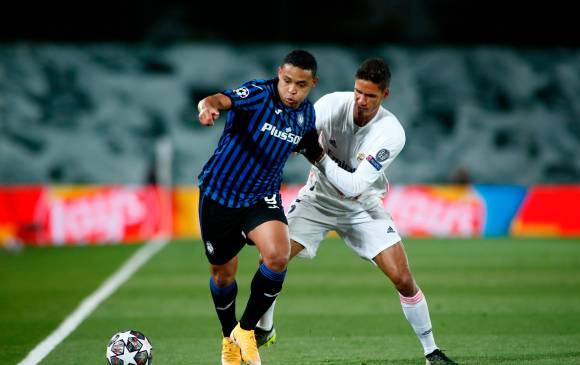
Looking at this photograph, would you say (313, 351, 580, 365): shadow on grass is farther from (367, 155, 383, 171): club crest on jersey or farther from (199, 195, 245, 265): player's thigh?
(367, 155, 383, 171): club crest on jersey

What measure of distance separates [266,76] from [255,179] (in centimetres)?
1745

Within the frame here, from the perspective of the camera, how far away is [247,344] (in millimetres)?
6062

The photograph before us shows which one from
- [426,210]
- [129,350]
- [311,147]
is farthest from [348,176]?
[426,210]

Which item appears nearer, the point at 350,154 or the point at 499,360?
the point at 499,360

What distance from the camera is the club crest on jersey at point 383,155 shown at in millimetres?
6664

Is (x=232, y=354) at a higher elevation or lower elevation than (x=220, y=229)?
lower

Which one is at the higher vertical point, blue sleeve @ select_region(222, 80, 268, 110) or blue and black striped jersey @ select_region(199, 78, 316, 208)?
blue sleeve @ select_region(222, 80, 268, 110)

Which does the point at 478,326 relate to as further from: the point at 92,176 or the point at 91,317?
the point at 92,176

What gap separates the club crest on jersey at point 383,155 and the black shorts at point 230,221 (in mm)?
841

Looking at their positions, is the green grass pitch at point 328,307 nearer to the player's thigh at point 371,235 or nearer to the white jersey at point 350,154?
the player's thigh at point 371,235

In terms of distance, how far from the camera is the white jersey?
6625mm

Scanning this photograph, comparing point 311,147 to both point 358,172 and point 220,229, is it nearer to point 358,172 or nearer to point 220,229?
point 358,172

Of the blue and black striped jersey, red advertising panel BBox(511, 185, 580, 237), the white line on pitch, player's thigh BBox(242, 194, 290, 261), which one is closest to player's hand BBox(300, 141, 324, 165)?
the blue and black striped jersey

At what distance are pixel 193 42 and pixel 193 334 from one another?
54.7 feet
